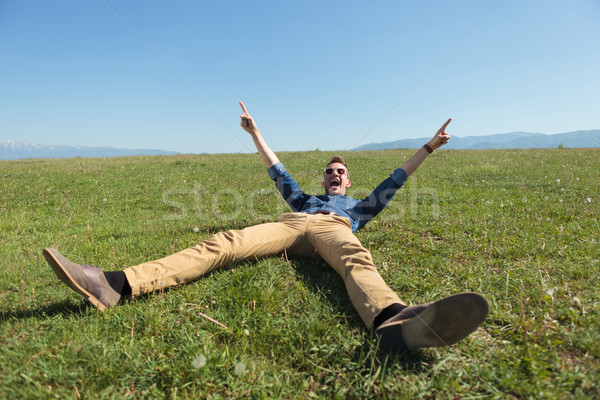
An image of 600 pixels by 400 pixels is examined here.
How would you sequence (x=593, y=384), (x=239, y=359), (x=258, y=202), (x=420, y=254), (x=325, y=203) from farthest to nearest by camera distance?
1. (x=258, y=202)
2. (x=325, y=203)
3. (x=420, y=254)
4. (x=239, y=359)
5. (x=593, y=384)

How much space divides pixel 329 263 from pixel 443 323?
Answer: 1.80 metres

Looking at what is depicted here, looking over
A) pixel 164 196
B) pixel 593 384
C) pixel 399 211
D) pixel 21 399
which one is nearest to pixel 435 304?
pixel 593 384

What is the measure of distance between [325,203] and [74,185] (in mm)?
9802

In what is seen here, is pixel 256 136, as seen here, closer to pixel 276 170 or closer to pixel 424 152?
pixel 276 170

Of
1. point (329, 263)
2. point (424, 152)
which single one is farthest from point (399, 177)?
point (329, 263)

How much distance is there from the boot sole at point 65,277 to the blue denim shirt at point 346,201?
3.11 metres

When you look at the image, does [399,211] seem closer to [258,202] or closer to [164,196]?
[258,202]

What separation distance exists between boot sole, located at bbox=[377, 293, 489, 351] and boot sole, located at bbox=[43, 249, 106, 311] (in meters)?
2.80

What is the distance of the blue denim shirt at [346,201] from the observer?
5230mm

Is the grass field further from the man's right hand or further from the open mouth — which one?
the man's right hand

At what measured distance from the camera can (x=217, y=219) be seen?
22.7 ft

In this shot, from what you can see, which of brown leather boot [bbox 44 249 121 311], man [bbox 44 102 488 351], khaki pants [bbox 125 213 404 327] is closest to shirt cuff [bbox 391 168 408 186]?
man [bbox 44 102 488 351]

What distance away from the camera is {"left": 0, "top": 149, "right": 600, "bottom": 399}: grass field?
222cm

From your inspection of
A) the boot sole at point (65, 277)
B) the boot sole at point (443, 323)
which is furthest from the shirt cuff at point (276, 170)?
the boot sole at point (443, 323)
